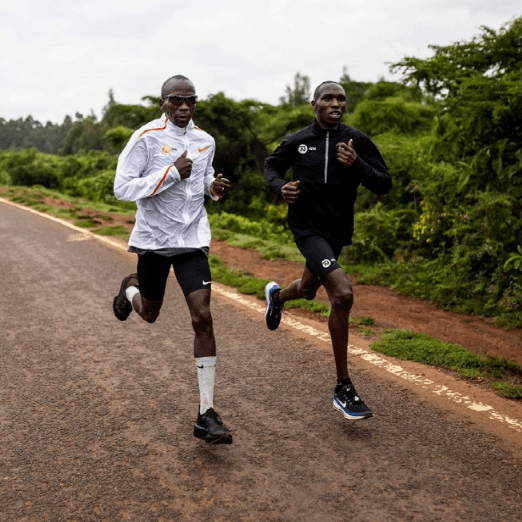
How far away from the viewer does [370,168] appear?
437 cm

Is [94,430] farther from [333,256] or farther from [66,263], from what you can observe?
[66,263]

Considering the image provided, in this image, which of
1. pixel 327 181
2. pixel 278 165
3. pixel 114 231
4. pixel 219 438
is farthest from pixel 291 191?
pixel 114 231

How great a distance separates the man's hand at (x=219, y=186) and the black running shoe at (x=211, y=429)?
138 cm

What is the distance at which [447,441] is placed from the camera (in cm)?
372

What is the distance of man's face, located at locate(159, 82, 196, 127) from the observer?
3982 mm

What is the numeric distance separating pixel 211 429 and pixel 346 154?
1.89 meters

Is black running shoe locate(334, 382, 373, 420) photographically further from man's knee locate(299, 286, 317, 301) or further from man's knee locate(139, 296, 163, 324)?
man's knee locate(139, 296, 163, 324)

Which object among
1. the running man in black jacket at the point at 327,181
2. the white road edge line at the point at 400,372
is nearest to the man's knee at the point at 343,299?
the running man in black jacket at the point at 327,181

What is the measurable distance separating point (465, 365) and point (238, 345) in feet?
6.10

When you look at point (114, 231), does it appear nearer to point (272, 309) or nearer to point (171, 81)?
point (272, 309)

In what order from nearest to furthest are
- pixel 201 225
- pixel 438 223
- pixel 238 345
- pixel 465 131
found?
pixel 201 225
pixel 238 345
pixel 465 131
pixel 438 223

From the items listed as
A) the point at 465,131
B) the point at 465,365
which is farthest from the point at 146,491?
the point at 465,131

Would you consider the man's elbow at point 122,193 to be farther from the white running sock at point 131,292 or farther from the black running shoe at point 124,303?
the black running shoe at point 124,303

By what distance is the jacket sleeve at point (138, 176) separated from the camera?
3.91 meters
